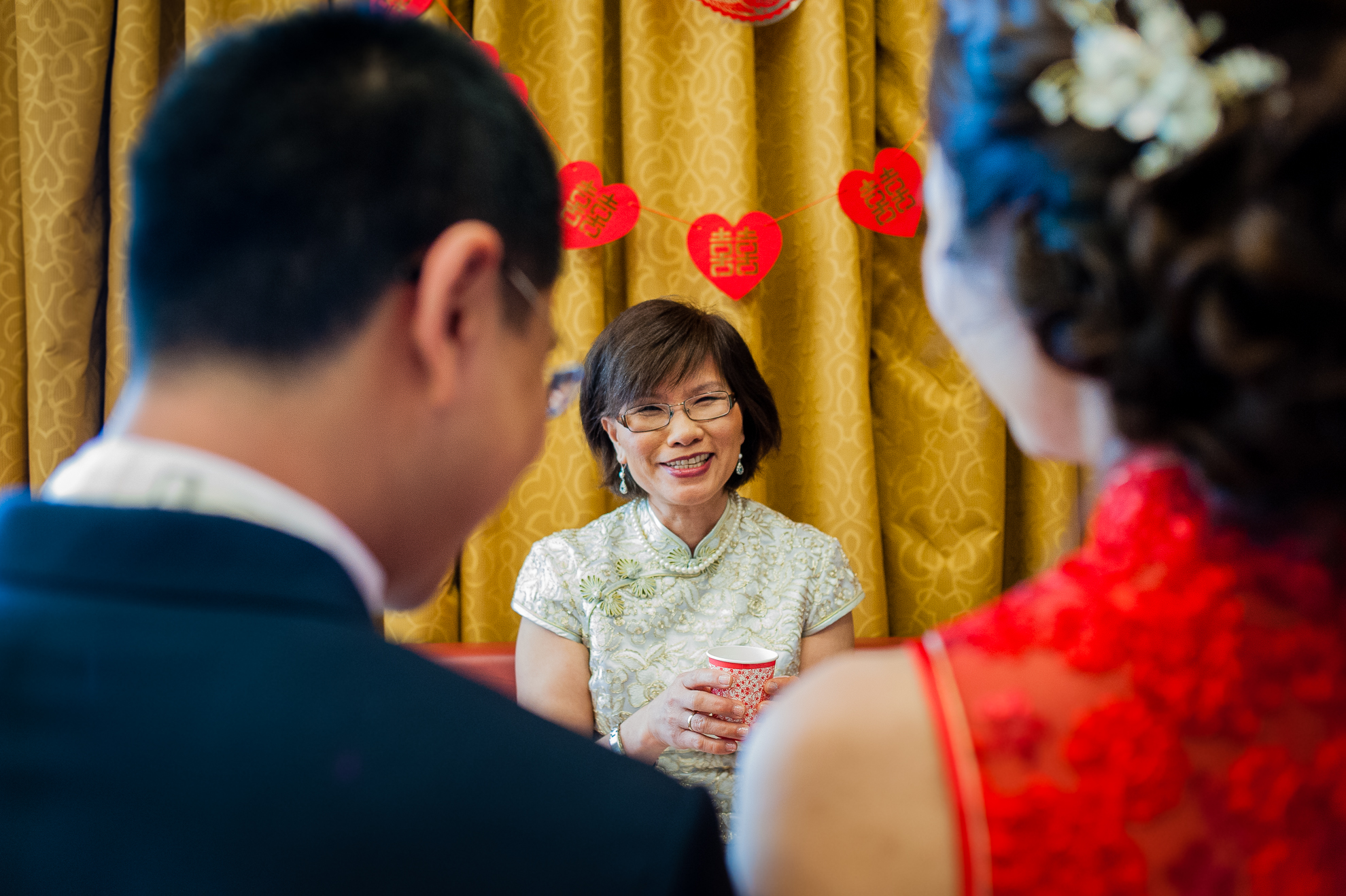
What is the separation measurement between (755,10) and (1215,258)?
2197 mm

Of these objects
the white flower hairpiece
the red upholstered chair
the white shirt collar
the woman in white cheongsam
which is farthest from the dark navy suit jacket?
the red upholstered chair

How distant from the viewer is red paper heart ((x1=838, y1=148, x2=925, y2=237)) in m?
2.55

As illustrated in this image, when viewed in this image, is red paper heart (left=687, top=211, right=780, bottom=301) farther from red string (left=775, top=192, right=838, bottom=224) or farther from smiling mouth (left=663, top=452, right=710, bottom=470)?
smiling mouth (left=663, top=452, right=710, bottom=470)

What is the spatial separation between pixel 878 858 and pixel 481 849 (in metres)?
0.25

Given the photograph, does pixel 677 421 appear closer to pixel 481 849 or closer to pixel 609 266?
pixel 609 266

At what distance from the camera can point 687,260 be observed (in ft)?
8.48

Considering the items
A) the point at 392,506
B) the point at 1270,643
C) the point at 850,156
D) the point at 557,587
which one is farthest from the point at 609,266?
the point at 1270,643

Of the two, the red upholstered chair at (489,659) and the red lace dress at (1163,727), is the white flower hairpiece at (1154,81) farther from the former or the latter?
the red upholstered chair at (489,659)

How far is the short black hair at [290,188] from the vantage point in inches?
24.5

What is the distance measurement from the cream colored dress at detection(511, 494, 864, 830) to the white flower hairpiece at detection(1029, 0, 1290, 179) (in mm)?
1473

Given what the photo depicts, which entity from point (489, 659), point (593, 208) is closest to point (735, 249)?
point (593, 208)

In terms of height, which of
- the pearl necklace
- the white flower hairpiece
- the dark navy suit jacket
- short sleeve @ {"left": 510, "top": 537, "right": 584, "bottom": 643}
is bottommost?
short sleeve @ {"left": 510, "top": 537, "right": 584, "bottom": 643}

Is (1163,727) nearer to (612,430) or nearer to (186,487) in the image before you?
(186,487)

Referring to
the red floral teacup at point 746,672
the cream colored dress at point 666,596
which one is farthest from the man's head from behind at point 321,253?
the cream colored dress at point 666,596
